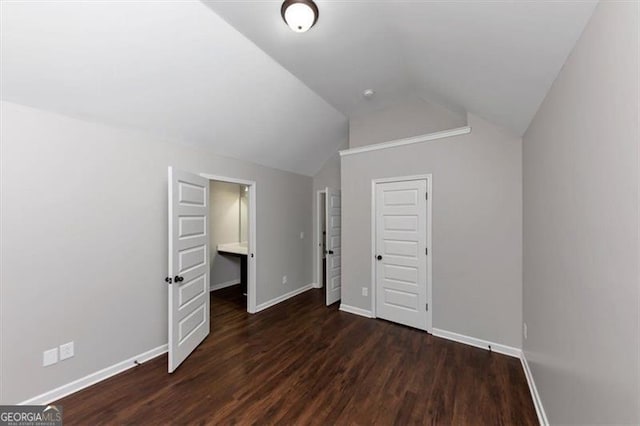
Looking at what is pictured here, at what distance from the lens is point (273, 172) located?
Result: 4.31m

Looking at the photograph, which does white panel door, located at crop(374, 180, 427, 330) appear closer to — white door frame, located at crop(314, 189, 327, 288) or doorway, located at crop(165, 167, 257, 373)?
white door frame, located at crop(314, 189, 327, 288)

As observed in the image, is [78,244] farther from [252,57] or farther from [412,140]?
[412,140]

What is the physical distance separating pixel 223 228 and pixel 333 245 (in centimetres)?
256

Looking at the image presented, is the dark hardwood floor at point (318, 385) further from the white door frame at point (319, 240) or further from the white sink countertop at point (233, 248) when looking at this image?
the white door frame at point (319, 240)

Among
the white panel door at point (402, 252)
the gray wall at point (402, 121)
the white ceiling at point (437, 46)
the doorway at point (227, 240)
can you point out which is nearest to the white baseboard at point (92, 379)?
the doorway at point (227, 240)

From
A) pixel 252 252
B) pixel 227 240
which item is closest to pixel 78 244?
pixel 252 252

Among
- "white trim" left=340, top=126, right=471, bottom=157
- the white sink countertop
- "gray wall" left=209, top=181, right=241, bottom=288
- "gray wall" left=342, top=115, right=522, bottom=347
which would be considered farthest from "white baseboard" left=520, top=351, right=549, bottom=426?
"gray wall" left=209, top=181, right=241, bottom=288

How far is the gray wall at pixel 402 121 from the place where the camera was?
3369mm

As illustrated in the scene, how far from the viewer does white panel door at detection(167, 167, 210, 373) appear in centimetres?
242

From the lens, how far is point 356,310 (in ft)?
12.6

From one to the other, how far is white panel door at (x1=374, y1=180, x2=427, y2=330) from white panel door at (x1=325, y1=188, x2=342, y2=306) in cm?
92

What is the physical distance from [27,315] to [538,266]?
4.12 metres

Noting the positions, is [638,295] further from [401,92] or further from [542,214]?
[401,92]

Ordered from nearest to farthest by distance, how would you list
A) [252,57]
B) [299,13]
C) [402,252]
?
1. [299,13]
2. [252,57]
3. [402,252]
